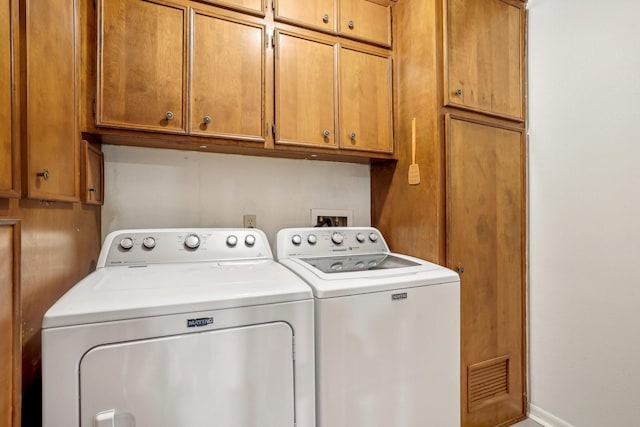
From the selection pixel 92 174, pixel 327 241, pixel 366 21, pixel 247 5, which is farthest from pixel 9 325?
pixel 366 21

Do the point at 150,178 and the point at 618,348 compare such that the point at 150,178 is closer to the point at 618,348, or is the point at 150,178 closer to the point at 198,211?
the point at 198,211

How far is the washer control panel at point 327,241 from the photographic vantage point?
1.61 metres

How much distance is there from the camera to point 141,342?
821 mm

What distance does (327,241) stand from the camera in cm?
169

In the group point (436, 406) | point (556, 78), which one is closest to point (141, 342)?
point (436, 406)

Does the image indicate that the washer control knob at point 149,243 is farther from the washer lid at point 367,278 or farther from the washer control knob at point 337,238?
the washer control knob at point 337,238

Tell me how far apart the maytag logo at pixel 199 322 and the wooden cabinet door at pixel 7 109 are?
1.78 feet

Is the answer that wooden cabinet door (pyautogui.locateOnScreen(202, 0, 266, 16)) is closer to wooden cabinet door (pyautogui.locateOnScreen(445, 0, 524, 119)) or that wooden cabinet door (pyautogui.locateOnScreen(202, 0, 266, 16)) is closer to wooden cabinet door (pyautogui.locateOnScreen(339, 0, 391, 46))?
wooden cabinet door (pyautogui.locateOnScreen(339, 0, 391, 46))

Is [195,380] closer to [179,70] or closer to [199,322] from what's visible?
[199,322]

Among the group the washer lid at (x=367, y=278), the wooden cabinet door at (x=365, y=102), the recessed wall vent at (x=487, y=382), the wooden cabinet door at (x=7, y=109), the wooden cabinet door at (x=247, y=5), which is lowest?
the recessed wall vent at (x=487, y=382)

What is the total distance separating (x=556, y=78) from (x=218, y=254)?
2045mm

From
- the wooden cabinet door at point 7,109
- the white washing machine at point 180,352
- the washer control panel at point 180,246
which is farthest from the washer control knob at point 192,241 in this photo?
the wooden cabinet door at point 7,109

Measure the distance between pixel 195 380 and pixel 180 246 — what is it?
0.70 metres

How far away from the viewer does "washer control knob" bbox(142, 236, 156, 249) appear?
4.45 ft
